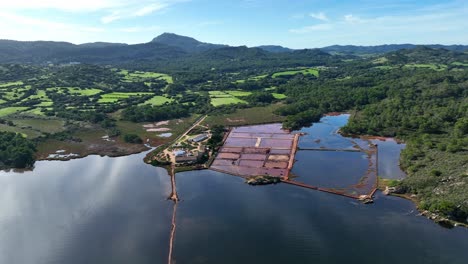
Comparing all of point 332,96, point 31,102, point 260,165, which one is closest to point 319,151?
point 260,165

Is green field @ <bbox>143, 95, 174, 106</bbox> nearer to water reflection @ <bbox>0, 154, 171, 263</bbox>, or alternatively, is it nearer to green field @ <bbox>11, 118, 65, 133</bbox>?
green field @ <bbox>11, 118, 65, 133</bbox>

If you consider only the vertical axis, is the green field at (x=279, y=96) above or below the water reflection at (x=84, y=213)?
above

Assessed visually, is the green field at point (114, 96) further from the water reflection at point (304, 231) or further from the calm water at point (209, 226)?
the water reflection at point (304, 231)

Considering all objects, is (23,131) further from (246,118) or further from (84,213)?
(246,118)

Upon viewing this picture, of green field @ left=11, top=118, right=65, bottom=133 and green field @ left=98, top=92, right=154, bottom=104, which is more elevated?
green field @ left=98, top=92, right=154, bottom=104

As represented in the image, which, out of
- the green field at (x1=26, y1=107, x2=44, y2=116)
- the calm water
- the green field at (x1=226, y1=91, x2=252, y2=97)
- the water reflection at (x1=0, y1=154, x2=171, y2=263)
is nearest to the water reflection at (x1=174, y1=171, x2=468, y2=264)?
the calm water

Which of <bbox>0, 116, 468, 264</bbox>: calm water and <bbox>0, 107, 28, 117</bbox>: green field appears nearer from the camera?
<bbox>0, 116, 468, 264</bbox>: calm water

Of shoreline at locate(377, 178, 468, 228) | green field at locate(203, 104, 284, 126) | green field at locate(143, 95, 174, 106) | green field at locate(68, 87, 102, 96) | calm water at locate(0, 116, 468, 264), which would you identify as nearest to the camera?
calm water at locate(0, 116, 468, 264)

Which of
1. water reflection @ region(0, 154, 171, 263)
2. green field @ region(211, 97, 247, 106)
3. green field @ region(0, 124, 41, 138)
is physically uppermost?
green field @ region(211, 97, 247, 106)

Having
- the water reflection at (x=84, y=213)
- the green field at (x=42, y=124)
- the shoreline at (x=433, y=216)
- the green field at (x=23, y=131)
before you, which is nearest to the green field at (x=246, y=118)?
the water reflection at (x=84, y=213)
